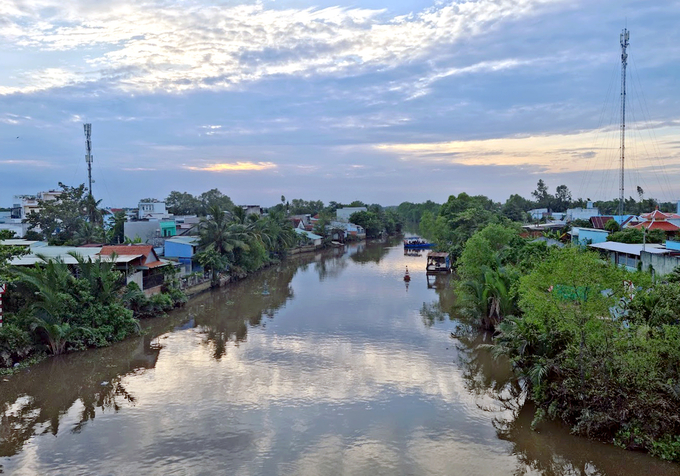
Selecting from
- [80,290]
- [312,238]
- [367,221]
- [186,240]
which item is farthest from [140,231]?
[367,221]

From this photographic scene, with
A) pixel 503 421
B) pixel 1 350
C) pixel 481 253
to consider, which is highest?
pixel 481 253

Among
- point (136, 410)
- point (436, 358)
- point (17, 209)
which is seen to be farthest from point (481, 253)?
point (17, 209)

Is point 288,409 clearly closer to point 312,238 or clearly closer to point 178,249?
point 178,249

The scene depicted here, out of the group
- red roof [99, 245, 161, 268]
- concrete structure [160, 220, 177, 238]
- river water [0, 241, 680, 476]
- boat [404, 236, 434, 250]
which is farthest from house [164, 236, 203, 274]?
boat [404, 236, 434, 250]

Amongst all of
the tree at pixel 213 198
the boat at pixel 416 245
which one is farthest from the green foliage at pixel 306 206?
the boat at pixel 416 245

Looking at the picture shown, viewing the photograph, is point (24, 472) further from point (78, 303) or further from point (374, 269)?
point (374, 269)
